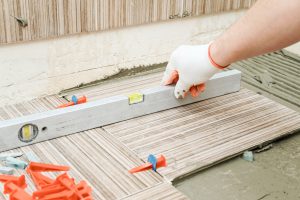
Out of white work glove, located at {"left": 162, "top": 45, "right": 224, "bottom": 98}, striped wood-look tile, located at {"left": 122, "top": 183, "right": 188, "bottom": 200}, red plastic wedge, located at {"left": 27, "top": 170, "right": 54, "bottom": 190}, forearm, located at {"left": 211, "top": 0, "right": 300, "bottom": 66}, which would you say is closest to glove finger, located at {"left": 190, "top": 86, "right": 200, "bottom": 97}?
white work glove, located at {"left": 162, "top": 45, "right": 224, "bottom": 98}

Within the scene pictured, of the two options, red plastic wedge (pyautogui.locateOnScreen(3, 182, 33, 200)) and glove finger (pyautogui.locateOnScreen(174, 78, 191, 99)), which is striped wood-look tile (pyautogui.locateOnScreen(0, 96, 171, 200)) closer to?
red plastic wedge (pyautogui.locateOnScreen(3, 182, 33, 200))

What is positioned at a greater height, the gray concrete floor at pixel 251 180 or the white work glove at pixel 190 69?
the white work glove at pixel 190 69

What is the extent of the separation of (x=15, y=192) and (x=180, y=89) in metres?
0.64

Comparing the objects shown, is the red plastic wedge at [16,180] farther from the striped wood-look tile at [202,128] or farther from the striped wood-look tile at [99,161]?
the striped wood-look tile at [202,128]

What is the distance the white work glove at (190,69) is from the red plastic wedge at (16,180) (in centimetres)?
57

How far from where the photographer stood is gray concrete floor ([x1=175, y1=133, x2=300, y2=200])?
112cm

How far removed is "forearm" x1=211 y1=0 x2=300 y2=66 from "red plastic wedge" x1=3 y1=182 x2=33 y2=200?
61 cm

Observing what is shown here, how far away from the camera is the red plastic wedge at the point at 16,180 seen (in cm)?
107

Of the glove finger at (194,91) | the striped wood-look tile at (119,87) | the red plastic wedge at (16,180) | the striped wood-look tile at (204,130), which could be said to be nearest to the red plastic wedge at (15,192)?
the red plastic wedge at (16,180)

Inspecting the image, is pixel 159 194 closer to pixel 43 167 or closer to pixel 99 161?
pixel 99 161

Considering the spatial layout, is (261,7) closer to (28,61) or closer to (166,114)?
(166,114)

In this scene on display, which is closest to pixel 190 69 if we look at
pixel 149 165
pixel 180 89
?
pixel 180 89

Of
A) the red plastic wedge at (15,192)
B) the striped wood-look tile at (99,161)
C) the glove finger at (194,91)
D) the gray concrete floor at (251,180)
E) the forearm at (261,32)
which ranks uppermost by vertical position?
the forearm at (261,32)

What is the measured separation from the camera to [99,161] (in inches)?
47.1
